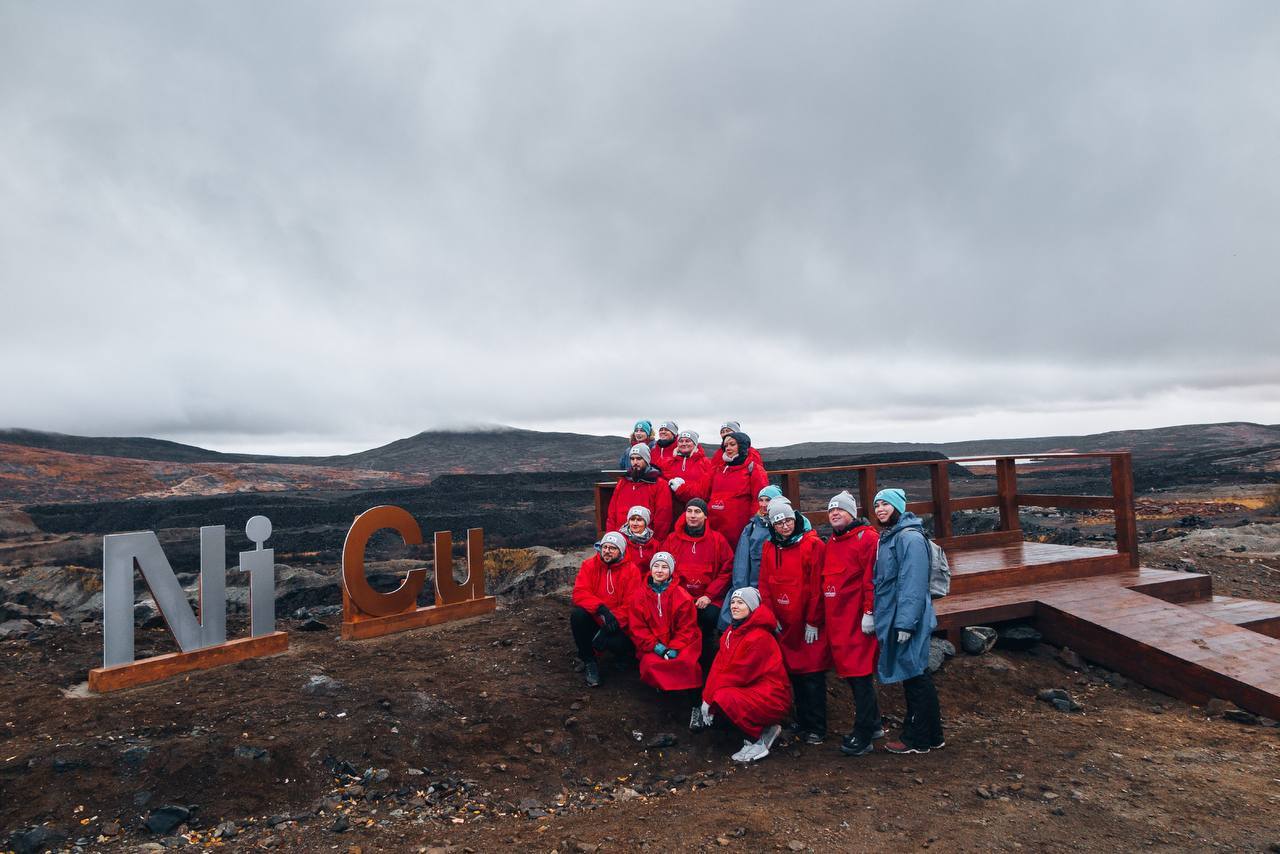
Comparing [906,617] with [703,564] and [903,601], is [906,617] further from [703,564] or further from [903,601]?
[703,564]

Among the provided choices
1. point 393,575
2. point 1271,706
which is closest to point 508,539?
point 393,575

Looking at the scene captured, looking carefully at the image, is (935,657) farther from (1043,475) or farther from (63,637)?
(1043,475)

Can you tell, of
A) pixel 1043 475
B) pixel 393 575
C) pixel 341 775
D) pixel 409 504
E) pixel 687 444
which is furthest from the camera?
pixel 1043 475

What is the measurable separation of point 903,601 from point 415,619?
5.94m

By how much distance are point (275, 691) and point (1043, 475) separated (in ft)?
157

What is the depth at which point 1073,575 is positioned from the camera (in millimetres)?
8578

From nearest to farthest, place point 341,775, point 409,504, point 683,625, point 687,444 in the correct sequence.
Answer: point 341,775, point 683,625, point 687,444, point 409,504

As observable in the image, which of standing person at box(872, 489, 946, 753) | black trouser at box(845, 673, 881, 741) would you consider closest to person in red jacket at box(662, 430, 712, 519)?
standing person at box(872, 489, 946, 753)

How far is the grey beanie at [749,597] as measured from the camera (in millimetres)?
5422

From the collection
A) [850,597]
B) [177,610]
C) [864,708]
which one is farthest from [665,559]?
[177,610]

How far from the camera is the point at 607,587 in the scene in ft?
21.4

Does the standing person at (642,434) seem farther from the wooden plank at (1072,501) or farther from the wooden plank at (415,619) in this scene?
the wooden plank at (1072,501)

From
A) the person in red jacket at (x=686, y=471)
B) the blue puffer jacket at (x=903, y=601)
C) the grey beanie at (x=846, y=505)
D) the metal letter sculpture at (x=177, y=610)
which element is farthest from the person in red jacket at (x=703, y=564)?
the metal letter sculpture at (x=177, y=610)

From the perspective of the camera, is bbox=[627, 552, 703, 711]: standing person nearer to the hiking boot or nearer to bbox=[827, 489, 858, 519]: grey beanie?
the hiking boot
